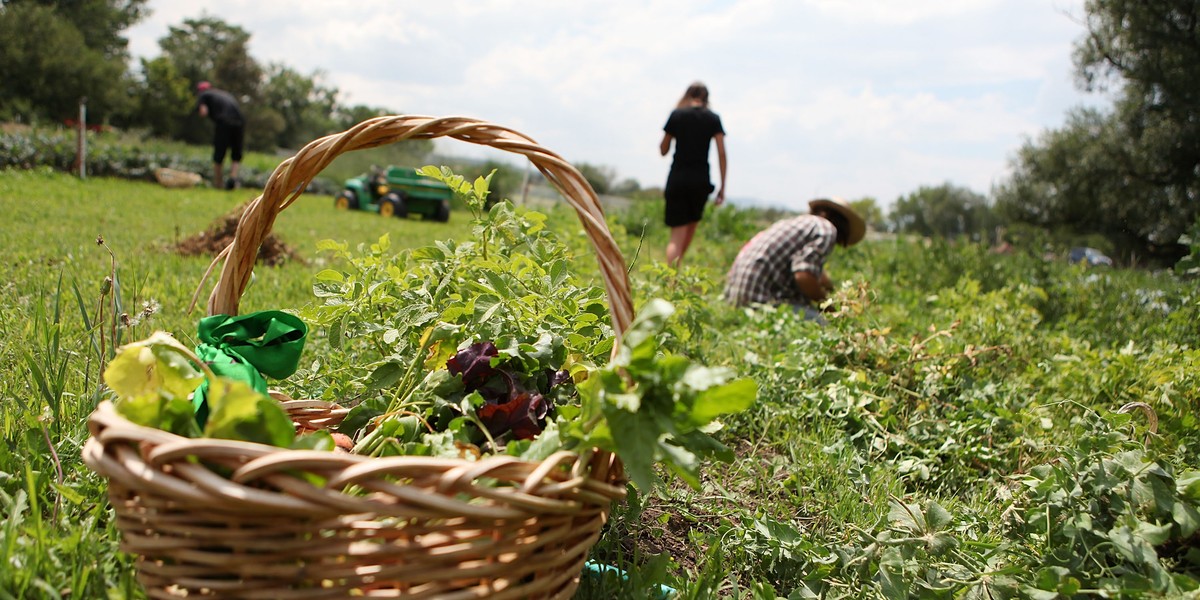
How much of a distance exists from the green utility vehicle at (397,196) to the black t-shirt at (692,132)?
265 inches

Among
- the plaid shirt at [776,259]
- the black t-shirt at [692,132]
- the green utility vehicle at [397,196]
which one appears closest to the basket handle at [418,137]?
the plaid shirt at [776,259]

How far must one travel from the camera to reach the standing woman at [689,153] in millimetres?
5660

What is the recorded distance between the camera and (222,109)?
10.4m

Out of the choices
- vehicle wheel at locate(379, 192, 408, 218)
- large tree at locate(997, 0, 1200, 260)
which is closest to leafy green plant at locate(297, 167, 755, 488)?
vehicle wheel at locate(379, 192, 408, 218)

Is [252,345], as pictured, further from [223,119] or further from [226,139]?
[226,139]

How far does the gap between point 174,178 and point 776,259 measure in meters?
11.4

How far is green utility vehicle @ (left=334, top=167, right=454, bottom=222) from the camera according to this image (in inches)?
481

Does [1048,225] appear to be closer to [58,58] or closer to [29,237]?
[29,237]

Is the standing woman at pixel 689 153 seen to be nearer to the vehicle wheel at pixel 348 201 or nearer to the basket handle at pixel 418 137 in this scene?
the basket handle at pixel 418 137

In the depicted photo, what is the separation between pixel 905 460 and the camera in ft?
7.08

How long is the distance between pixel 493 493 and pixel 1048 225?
25.8m

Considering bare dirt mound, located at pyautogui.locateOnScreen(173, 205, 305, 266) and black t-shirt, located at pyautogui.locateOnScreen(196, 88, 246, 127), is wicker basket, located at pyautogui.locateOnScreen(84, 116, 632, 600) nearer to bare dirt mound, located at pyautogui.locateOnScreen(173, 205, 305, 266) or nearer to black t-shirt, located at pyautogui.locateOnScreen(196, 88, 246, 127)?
bare dirt mound, located at pyautogui.locateOnScreen(173, 205, 305, 266)

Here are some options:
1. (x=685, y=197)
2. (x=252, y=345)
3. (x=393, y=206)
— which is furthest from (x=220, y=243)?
(x=393, y=206)

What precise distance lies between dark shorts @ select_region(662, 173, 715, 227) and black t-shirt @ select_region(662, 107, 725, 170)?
0.11 metres
